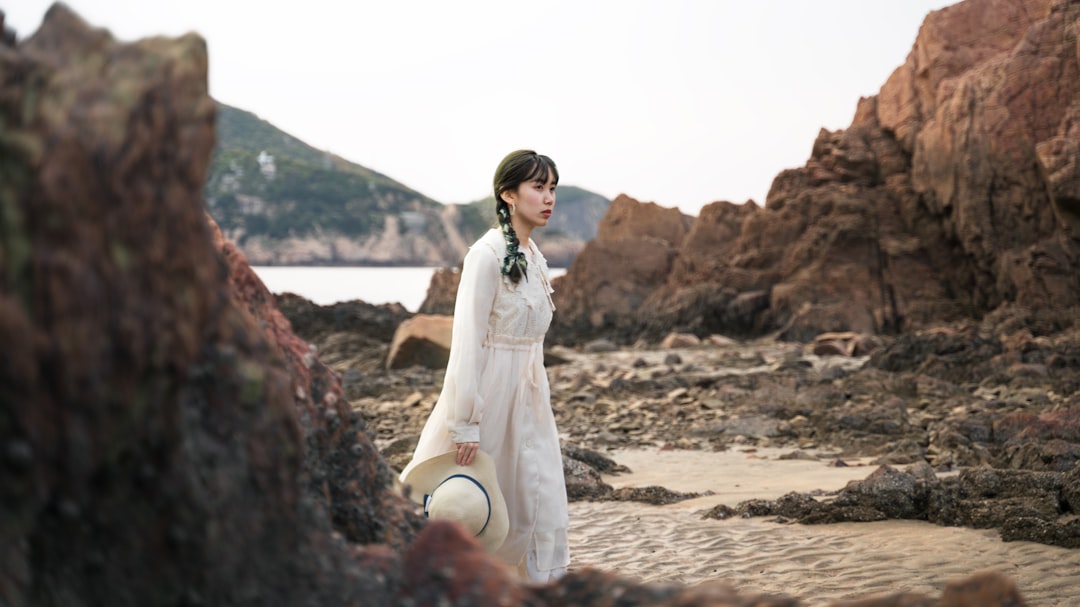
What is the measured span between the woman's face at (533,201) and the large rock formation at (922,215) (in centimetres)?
2019

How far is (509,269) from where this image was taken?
3904 mm

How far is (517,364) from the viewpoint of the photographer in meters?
3.95

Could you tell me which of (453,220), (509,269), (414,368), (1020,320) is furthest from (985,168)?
(453,220)

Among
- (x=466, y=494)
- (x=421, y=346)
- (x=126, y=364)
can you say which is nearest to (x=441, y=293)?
(x=421, y=346)

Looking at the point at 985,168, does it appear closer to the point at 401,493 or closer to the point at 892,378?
the point at 892,378

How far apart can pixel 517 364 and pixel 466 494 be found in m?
0.77

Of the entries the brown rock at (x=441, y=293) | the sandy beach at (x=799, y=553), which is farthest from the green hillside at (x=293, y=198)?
the sandy beach at (x=799, y=553)

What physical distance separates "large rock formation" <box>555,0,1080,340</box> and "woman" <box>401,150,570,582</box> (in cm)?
2026

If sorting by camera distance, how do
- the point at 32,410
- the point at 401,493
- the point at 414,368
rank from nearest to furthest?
the point at 32,410 → the point at 401,493 → the point at 414,368

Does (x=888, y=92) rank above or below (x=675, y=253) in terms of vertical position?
above

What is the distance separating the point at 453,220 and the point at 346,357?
94.7m

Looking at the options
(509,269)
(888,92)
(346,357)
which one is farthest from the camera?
(888,92)

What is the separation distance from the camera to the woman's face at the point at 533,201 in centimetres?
400

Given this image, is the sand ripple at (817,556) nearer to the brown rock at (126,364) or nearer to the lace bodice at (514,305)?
the lace bodice at (514,305)
